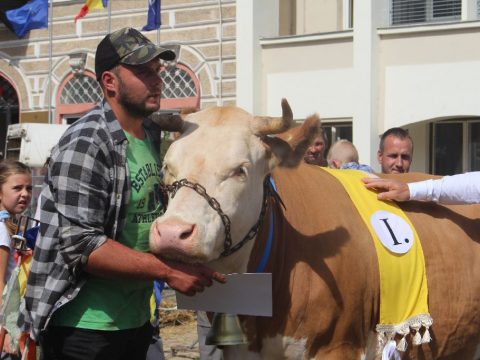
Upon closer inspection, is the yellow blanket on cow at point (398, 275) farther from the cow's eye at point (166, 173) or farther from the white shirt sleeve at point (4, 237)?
the white shirt sleeve at point (4, 237)

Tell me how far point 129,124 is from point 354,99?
11.0m

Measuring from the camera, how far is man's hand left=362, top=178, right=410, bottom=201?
13.3 feet

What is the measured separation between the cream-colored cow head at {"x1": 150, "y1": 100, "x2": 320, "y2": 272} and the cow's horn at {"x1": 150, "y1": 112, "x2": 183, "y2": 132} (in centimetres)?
2

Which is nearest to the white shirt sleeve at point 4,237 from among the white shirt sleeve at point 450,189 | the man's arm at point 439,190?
the man's arm at point 439,190

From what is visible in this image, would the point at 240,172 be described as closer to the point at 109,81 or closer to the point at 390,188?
the point at 109,81

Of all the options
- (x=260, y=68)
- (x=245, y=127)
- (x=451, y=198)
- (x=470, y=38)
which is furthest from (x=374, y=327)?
(x=260, y=68)

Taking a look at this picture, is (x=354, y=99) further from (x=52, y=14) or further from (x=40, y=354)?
(x=40, y=354)

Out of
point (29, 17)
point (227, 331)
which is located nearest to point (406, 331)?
point (227, 331)

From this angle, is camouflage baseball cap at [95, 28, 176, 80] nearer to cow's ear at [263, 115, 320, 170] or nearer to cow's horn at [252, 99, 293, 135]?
cow's horn at [252, 99, 293, 135]

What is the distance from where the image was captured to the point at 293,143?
11.4 ft

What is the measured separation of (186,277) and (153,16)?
1266cm

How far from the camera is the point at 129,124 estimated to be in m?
3.41

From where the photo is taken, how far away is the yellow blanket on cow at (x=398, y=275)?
3.77m

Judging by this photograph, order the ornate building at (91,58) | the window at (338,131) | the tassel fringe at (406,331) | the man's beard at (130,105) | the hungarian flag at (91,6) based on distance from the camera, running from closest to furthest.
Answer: the man's beard at (130,105) → the tassel fringe at (406,331) → the window at (338,131) → the ornate building at (91,58) → the hungarian flag at (91,6)
